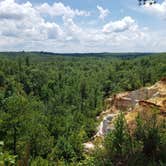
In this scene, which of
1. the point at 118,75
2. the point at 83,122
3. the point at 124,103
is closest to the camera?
the point at 124,103

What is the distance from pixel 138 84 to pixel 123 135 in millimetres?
74626

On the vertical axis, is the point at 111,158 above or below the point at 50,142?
above

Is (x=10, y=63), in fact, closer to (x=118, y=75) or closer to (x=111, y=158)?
(x=118, y=75)

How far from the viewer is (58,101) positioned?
96250 mm

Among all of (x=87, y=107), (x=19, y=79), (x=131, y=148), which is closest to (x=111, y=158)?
(x=131, y=148)

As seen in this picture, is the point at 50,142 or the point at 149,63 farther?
the point at 149,63

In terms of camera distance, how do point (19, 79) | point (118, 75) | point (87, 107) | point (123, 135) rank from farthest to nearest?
point (19, 79) < point (118, 75) < point (87, 107) < point (123, 135)

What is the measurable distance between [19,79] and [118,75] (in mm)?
37165

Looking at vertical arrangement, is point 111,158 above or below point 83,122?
above

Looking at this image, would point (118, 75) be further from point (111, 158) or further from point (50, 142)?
point (111, 158)

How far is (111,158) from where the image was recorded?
14070mm

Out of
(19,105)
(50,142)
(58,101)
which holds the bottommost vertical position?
(58,101)

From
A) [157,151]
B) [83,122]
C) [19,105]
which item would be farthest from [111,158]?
[83,122]

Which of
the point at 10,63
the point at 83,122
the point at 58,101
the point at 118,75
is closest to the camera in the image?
the point at 83,122
